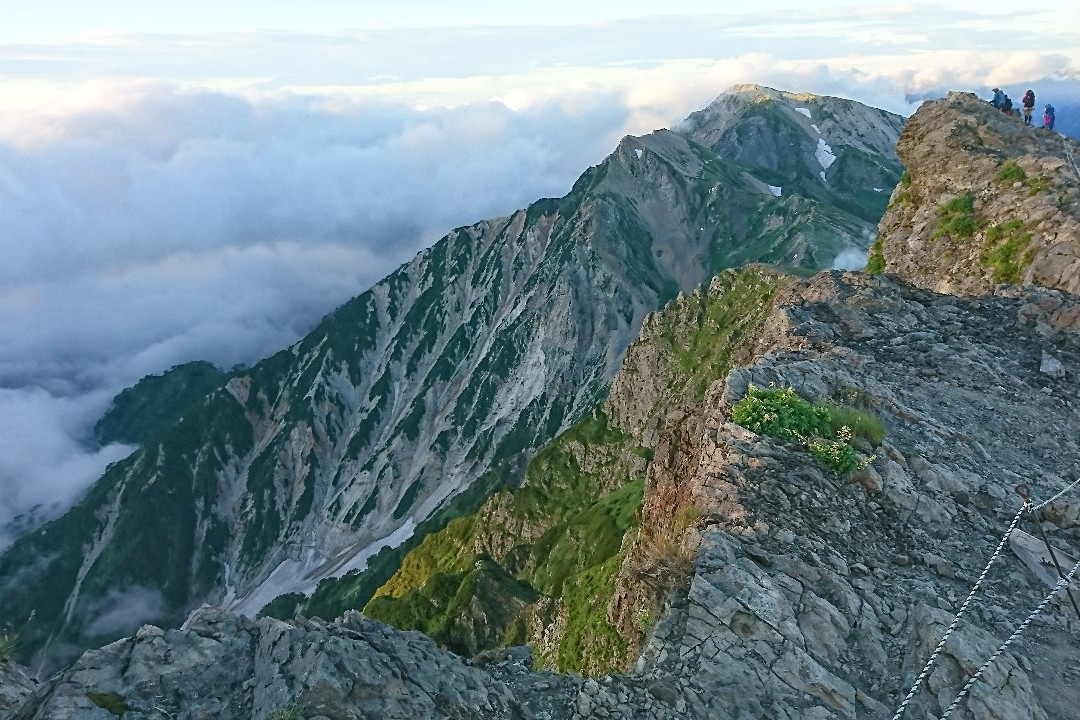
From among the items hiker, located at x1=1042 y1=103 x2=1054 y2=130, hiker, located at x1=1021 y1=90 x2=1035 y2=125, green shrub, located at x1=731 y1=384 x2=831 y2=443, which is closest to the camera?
green shrub, located at x1=731 y1=384 x2=831 y2=443

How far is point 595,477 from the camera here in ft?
490

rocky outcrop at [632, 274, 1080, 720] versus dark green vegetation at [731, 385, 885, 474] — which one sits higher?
dark green vegetation at [731, 385, 885, 474]

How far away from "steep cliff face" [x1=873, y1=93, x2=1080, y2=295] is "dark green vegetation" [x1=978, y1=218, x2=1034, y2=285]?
1.9 inches

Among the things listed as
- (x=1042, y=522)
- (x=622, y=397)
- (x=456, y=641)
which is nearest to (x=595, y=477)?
(x=622, y=397)

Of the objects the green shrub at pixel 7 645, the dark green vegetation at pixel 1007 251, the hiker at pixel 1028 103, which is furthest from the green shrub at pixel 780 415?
the hiker at pixel 1028 103

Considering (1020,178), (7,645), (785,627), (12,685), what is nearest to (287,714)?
(12,685)

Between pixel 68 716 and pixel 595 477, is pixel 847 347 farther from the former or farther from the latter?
pixel 595 477

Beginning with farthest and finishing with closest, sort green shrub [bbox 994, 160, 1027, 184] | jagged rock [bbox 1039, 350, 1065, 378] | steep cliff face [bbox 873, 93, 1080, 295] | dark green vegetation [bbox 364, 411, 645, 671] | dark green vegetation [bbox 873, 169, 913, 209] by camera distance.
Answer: dark green vegetation [bbox 873, 169, 913, 209] → dark green vegetation [bbox 364, 411, 645, 671] → green shrub [bbox 994, 160, 1027, 184] → steep cliff face [bbox 873, 93, 1080, 295] → jagged rock [bbox 1039, 350, 1065, 378]

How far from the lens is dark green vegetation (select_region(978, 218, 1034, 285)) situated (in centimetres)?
3189

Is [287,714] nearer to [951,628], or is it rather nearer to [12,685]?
[12,685]

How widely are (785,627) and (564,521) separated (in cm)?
11866

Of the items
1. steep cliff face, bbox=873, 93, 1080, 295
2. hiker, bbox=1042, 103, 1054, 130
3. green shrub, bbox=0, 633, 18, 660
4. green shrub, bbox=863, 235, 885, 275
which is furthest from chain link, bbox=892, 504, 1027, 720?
hiker, bbox=1042, 103, 1054, 130

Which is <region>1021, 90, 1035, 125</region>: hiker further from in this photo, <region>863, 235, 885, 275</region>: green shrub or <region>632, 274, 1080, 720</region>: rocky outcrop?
<region>632, 274, 1080, 720</region>: rocky outcrop

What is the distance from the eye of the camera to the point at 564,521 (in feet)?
423
